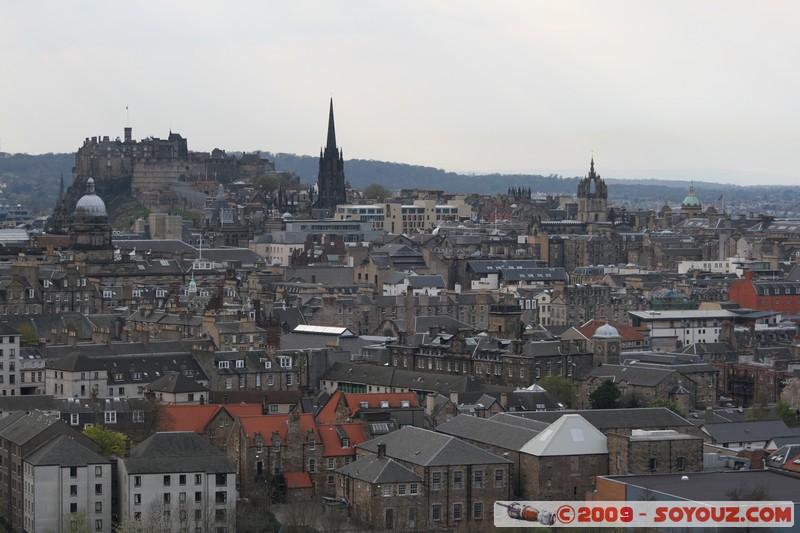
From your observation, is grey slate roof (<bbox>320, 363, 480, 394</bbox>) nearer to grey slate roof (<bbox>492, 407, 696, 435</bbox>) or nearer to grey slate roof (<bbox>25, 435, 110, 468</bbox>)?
grey slate roof (<bbox>492, 407, 696, 435</bbox>)

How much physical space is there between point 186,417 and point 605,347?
3127cm

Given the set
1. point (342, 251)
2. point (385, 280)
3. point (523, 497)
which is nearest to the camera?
point (523, 497)

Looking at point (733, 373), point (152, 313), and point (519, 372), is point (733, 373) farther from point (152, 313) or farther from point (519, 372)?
point (152, 313)

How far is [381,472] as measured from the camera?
65.1 m

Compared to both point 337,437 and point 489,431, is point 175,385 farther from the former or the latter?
point 489,431

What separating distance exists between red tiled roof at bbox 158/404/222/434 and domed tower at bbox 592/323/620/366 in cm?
2836

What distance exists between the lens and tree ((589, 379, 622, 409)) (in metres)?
85.5

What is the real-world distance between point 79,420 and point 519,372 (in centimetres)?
2571

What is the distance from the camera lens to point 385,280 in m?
139

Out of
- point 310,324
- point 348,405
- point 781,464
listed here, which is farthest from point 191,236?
point 781,464

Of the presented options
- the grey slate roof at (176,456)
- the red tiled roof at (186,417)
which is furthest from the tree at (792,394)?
the grey slate roof at (176,456)

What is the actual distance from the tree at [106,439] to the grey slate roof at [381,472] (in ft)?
26.7

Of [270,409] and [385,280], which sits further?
[385,280]

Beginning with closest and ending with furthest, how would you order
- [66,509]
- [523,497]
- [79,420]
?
[66,509] < [523,497] < [79,420]
